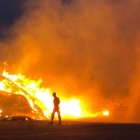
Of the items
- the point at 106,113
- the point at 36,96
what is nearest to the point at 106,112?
the point at 106,113

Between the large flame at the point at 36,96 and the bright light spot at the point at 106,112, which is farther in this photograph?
the bright light spot at the point at 106,112

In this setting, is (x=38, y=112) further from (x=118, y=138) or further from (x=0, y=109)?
(x=118, y=138)

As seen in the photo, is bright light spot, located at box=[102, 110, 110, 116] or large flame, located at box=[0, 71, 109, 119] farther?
bright light spot, located at box=[102, 110, 110, 116]

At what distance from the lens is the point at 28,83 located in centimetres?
8250

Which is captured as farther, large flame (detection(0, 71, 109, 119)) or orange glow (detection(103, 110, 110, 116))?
orange glow (detection(103, 110, 110, 116))

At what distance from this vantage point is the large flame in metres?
70.4

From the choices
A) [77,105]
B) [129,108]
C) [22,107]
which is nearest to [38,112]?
[22,107]

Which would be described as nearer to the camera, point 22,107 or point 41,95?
point 22,107

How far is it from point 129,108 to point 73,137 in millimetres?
78006

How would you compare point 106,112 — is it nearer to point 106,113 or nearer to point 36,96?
point 106,113

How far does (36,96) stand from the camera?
260 ft

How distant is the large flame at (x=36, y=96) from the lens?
2773 inches

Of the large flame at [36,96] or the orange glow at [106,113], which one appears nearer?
the large flame at [36,96]

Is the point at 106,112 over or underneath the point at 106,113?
over
